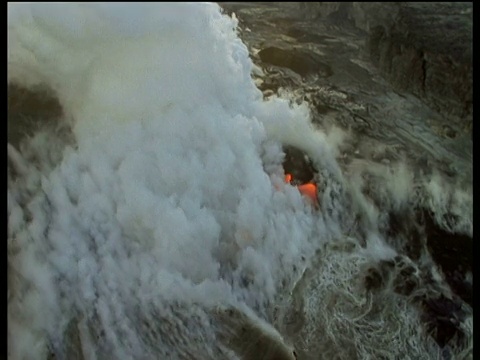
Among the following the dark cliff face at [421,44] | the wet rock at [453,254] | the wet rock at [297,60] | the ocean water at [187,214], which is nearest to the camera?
the ocean water at [187,214]

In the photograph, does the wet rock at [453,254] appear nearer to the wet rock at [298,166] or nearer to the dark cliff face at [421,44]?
the wet rock at [298,166]

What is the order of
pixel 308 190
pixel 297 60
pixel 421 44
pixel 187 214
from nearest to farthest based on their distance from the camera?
pixel 187 214 < pixel 308 190 < pixel 297 60 < pixel 421 44

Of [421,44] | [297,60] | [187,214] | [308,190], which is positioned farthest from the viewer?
[421,44]

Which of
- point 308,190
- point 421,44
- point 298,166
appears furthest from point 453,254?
point 421,44

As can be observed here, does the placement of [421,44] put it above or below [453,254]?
above

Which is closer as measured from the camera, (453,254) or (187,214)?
(187,214)

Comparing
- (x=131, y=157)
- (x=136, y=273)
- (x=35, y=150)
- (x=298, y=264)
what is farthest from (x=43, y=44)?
(x=298, y=264)

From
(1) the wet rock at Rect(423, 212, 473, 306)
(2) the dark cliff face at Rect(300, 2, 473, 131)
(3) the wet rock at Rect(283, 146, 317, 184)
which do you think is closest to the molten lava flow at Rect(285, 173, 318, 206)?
(3) the wet rock at Rect(283, 146, 317, 184)

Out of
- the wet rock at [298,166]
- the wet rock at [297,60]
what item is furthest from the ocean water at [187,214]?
the wet rock at [297,60]

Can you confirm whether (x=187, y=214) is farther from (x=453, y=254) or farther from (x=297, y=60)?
(x=453, y=254)
